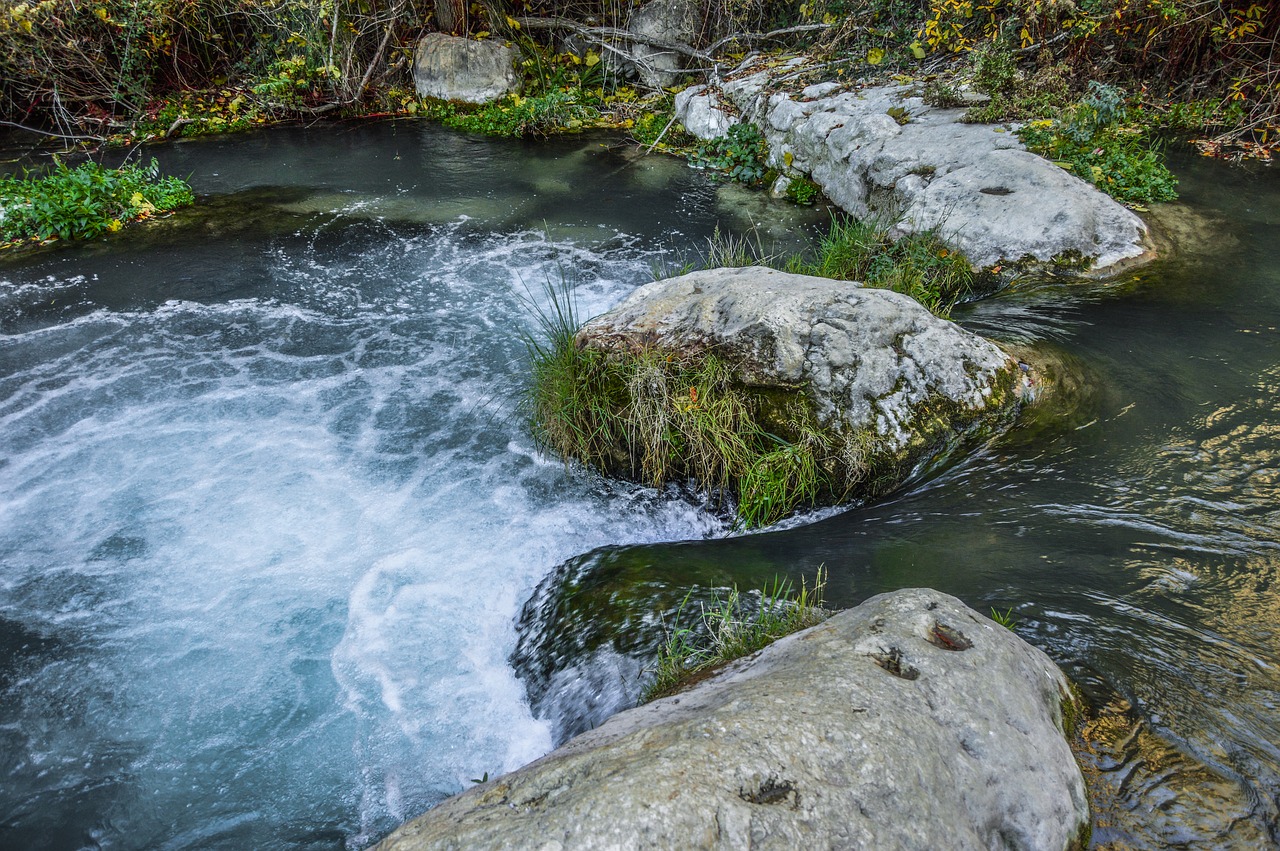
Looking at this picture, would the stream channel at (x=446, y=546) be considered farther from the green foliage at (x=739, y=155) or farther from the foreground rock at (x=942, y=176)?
the green foliage at (x=739, y=155)

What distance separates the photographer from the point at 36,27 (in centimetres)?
1005

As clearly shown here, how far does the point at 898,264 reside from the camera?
5.86 meters

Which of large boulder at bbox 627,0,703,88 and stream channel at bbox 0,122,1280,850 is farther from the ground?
large boulder at bbox 627,0,703,88

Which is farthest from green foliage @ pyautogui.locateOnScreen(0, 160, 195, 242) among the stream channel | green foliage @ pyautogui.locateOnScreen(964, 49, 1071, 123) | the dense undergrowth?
green foliage @ pyautogui.locateOnScreen(964, 49, 1071, 123)

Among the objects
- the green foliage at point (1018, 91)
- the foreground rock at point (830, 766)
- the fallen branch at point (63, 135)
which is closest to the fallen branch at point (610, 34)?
the green foliage at point (1018, 91)

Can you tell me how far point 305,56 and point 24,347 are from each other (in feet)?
25.1

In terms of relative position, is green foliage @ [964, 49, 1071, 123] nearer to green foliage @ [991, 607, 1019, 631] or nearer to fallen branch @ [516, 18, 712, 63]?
fallen branch @ [516, 18, 712, 63]

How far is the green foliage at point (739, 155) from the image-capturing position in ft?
30.1

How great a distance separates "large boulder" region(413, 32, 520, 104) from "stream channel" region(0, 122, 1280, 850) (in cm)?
615

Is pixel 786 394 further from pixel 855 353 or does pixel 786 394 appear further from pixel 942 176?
pixel 942 176

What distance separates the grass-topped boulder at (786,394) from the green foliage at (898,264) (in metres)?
1.30

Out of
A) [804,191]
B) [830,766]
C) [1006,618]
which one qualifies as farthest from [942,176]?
[830,766]

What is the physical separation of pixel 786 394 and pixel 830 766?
→ 2.62m

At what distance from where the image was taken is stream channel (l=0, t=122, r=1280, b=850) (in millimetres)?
2877
